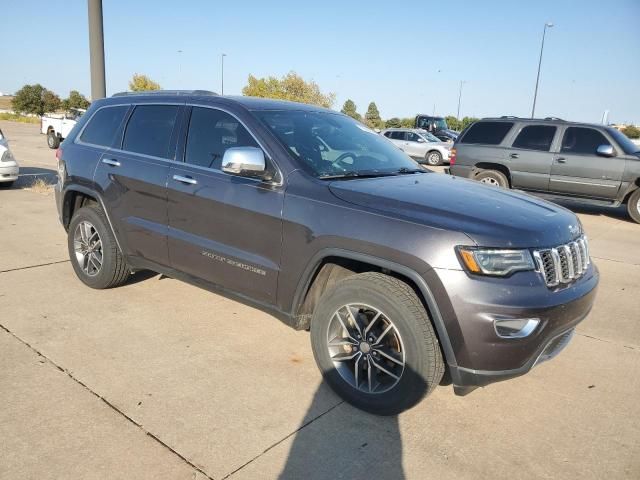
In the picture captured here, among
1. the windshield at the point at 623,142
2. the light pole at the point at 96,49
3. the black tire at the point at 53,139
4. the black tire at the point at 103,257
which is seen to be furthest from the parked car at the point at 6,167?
the windshield at the point at 623,142

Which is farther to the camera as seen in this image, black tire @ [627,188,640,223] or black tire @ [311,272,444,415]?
black tire @ [627,188,640,223]

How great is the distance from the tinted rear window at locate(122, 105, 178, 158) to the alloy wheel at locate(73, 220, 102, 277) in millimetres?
891

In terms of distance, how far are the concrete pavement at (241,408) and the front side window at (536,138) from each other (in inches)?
270

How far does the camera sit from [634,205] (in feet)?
32.9

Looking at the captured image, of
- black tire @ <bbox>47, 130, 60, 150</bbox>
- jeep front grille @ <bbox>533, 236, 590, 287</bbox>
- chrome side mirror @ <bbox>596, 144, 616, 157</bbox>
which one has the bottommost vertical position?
black tire @ <bbox>47, 130, 60, 150</bbox>

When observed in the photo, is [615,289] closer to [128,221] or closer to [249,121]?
[249,121]

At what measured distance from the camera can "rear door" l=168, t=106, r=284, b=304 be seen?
3.31 m

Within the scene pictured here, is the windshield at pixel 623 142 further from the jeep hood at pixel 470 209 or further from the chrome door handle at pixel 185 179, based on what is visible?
the chrome door handle at pixel 185 179

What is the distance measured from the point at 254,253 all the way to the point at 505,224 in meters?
1.58

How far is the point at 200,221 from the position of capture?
3.67 m

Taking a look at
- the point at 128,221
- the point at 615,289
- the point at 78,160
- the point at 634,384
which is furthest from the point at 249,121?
the point at 615,289

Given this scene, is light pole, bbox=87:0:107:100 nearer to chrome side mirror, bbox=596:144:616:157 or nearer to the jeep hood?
the jeep hood

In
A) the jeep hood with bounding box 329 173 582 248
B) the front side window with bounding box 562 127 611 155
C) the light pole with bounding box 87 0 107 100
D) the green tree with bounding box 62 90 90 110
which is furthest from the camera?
the green tree with bounding box 62 90 90 110

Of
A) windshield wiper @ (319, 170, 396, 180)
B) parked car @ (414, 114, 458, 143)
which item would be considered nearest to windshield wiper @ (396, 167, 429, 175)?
windshield wiper @ (319, 170, 396, 180)
